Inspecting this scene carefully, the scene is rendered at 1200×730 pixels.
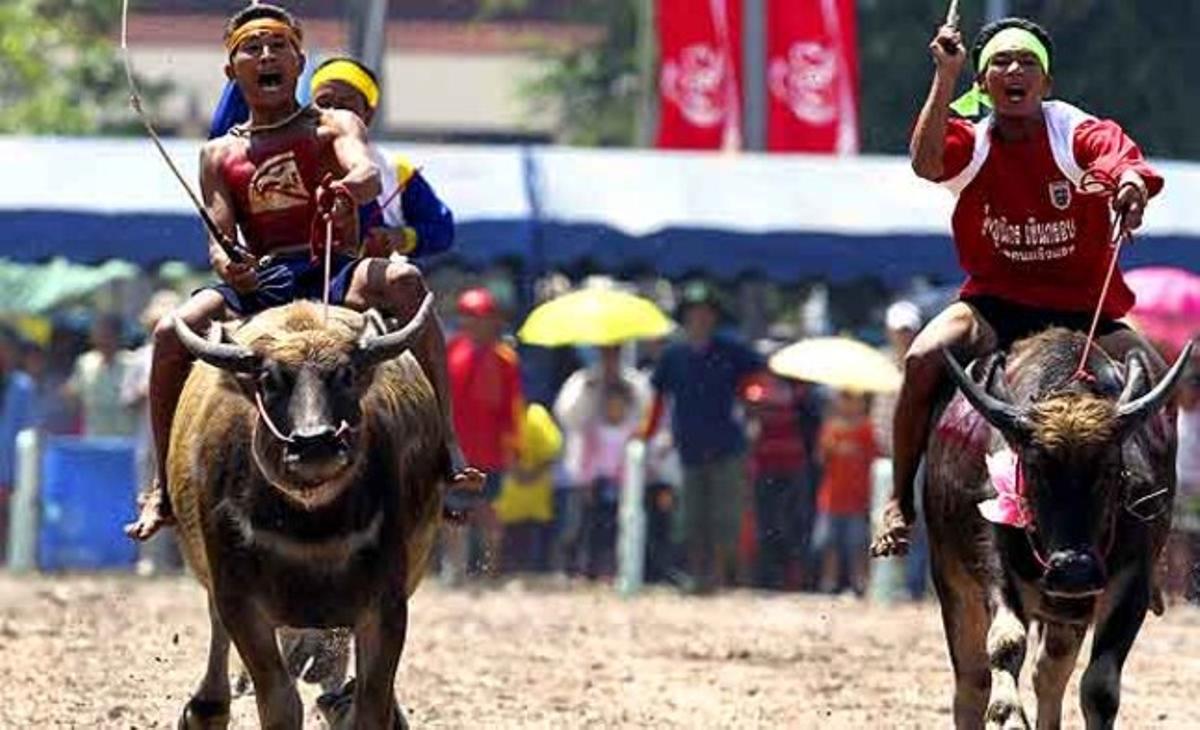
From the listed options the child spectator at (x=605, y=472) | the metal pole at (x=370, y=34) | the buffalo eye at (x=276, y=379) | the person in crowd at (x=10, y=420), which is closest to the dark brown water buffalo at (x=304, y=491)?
the buffalo eye at (x=276, y=379)

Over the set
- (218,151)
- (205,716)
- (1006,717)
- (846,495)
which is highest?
(218,151)

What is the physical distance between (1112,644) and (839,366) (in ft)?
35.4

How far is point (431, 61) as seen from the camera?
169ft

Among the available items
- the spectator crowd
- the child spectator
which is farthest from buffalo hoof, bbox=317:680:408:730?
the child spectator

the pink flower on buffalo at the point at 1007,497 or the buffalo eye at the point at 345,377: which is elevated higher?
the buffalo eye at the point at 345,377

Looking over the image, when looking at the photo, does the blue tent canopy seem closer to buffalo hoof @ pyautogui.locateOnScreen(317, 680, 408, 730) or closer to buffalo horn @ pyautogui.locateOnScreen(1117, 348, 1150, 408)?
buffalo hoof @ pyautogui.locateOnScreen(317, 680, 408, 730)

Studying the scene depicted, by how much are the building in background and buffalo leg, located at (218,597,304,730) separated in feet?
91.1

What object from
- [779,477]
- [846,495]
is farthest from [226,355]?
[779,477]

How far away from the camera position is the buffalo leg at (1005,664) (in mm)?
9836

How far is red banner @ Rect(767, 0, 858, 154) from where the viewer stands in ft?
83.0

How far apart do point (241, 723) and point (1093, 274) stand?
4247mm

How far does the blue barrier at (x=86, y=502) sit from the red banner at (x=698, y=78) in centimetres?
570

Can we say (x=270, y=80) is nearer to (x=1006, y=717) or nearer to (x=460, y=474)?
(x=460, y=474)

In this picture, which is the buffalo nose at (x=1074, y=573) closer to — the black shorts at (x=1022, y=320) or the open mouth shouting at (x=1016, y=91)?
the black shorts at (x=1022, y=320)
